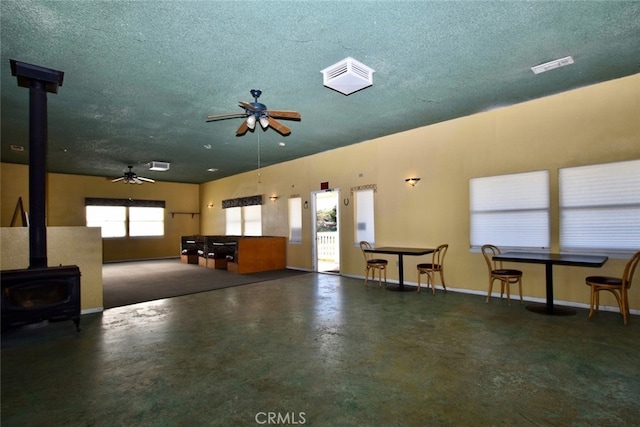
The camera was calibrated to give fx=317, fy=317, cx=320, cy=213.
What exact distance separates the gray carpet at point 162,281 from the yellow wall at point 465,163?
1938 millimetres

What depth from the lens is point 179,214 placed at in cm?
1274

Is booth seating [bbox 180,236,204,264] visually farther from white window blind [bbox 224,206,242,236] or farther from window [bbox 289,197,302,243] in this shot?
window [bbox 289,197,302,243]

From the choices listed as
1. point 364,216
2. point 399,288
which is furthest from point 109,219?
point 399,288

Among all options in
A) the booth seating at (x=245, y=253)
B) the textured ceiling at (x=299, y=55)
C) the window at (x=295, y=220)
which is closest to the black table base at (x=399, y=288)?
the textured ceiling at (x=299, y=55)

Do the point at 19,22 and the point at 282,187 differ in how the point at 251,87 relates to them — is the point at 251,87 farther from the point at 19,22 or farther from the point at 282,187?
the point at 282,187

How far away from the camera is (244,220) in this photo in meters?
10.9

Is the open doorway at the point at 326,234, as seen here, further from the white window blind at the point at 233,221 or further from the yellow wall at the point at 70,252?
the yellow wall at the point at 70,252

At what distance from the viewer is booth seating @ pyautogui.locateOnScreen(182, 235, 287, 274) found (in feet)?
27.1

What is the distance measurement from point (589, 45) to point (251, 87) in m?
3.71

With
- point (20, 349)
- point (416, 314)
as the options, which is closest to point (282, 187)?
point (416, 314)

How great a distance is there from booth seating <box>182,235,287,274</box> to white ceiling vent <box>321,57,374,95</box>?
5486mm

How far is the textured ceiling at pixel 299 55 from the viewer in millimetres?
2648

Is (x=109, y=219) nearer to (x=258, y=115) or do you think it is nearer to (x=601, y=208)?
(x=258, y=115)

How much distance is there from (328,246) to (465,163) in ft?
17.9
